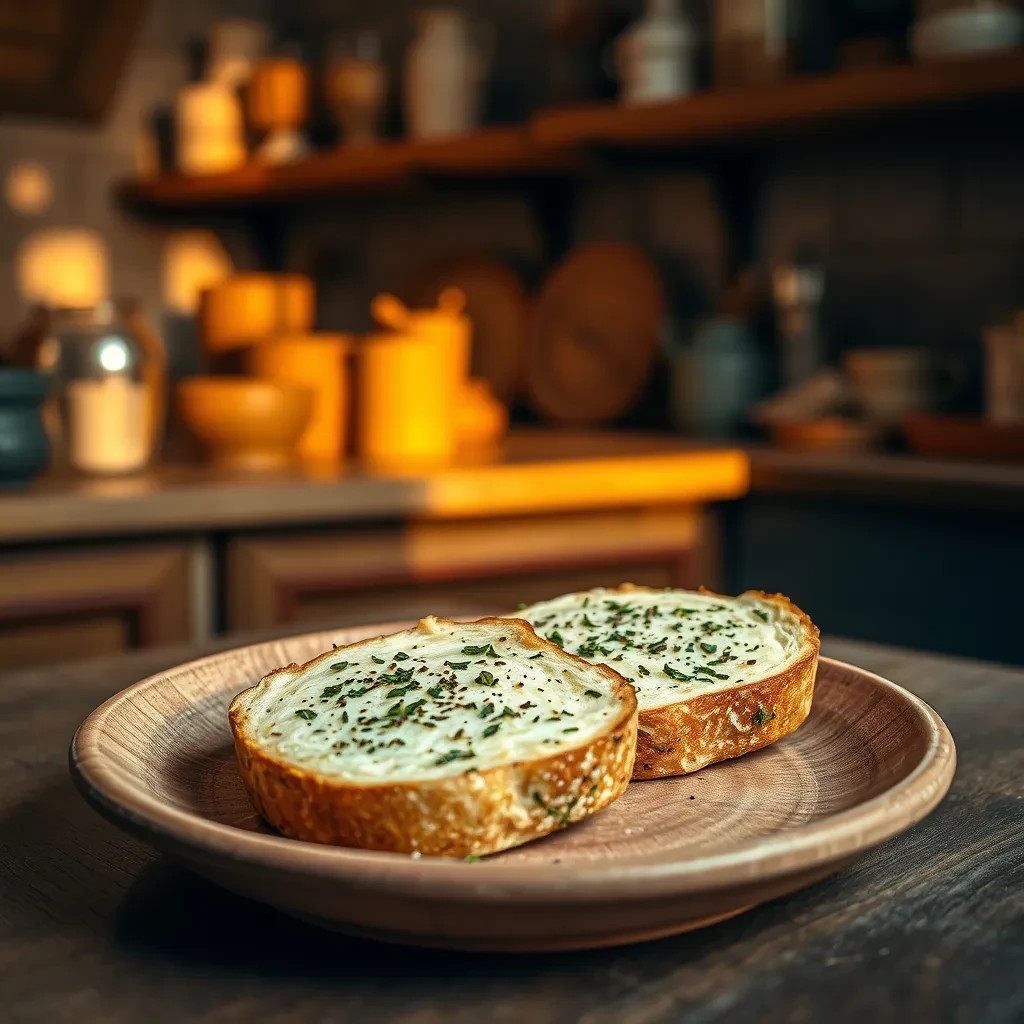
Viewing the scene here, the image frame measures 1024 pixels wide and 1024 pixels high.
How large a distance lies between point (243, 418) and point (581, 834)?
1.75 metres

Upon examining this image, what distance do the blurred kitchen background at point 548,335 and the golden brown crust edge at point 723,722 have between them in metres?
0.59

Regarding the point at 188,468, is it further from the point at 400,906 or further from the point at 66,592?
the point at 400,906

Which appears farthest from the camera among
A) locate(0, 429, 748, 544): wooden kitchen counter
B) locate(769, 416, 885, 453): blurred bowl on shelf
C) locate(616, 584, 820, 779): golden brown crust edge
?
locate(769, 416, 885, 453): blurred bowl on shelf

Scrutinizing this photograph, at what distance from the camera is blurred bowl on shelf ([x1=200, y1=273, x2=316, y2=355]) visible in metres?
2.76

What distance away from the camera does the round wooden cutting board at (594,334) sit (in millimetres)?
2977

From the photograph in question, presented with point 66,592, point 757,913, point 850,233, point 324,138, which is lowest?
point 66,592

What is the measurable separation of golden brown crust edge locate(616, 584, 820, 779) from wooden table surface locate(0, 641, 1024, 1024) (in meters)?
0.09

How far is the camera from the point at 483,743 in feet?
1.98

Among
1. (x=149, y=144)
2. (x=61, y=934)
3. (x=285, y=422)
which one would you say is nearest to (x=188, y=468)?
(x=285, y=422)

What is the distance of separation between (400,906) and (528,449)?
6.93ft

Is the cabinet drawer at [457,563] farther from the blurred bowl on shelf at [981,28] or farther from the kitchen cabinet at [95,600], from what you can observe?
the blurred bowl on shelf at [981,28]

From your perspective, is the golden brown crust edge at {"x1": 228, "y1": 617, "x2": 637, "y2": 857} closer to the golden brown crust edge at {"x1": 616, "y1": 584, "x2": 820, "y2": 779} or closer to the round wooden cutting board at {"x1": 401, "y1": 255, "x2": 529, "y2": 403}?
the golden brown crust edge at {"x1": 616, "y1": 584, "x2": 820, "y2": 779}

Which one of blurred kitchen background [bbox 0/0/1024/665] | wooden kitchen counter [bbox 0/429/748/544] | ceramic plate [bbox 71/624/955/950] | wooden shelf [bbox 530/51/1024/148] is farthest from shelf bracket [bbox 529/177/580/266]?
ceramic plate [bbox 71/624/955/950]

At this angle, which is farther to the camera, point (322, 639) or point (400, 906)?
point (322, 639)
